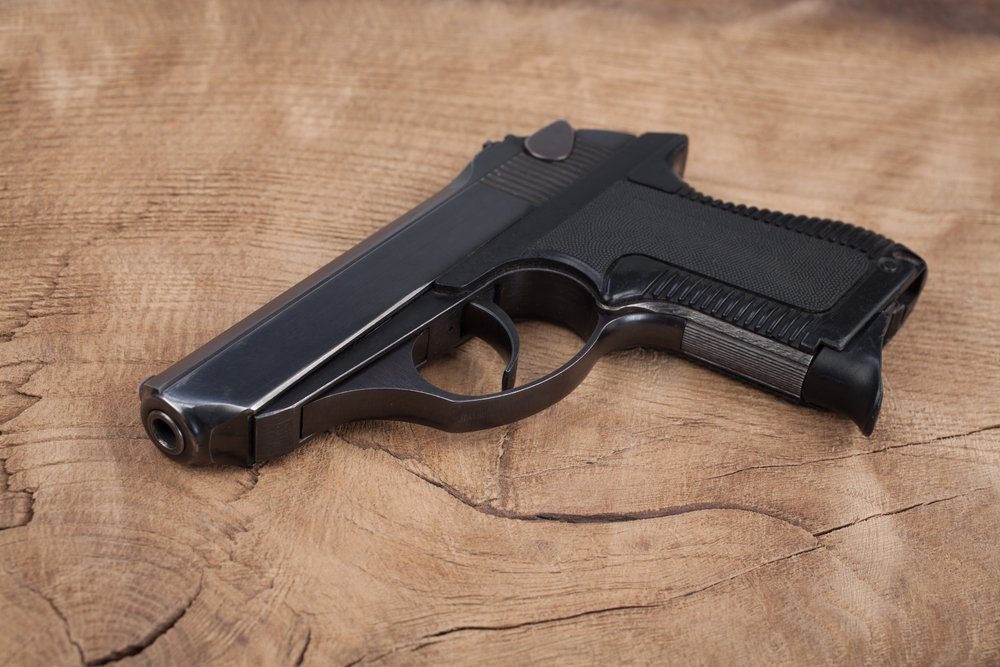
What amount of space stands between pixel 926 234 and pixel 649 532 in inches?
47.9

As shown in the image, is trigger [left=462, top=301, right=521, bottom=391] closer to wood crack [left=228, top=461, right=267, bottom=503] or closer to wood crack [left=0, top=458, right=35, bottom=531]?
wood crack [left=228, top=461, right=267, bottom=503]

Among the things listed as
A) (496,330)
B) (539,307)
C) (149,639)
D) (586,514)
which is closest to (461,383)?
(496,330)

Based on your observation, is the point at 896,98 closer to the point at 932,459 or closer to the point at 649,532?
the point at 932,459

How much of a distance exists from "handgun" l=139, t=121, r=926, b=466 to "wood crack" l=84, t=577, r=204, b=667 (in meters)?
0.25

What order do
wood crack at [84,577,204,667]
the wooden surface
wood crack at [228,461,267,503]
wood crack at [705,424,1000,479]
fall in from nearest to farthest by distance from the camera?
wood crack at [84,577,204,667], the wooden surface, wood crack at [228,461,267,503], wood crack at [705,424,1000,479]

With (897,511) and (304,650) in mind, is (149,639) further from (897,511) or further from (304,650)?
(897,511)

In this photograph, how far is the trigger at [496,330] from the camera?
1.98m

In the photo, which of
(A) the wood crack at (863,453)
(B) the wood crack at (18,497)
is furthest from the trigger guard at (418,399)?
(B) the wood crack at (18,497)

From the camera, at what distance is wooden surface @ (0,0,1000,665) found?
169 cm

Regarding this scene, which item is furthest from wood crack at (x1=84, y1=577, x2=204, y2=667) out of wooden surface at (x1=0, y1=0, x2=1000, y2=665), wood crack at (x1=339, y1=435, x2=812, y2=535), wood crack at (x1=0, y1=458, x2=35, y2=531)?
wood crack at (x1=339, y1=435, x2=812, y2=535)

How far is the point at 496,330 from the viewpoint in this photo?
2033 mm

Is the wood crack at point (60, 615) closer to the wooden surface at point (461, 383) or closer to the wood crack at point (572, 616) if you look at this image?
the wooden surface at point (461, 383)

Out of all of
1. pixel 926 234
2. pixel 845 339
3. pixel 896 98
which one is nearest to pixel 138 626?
pixel 845 339

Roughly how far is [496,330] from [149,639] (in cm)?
81
